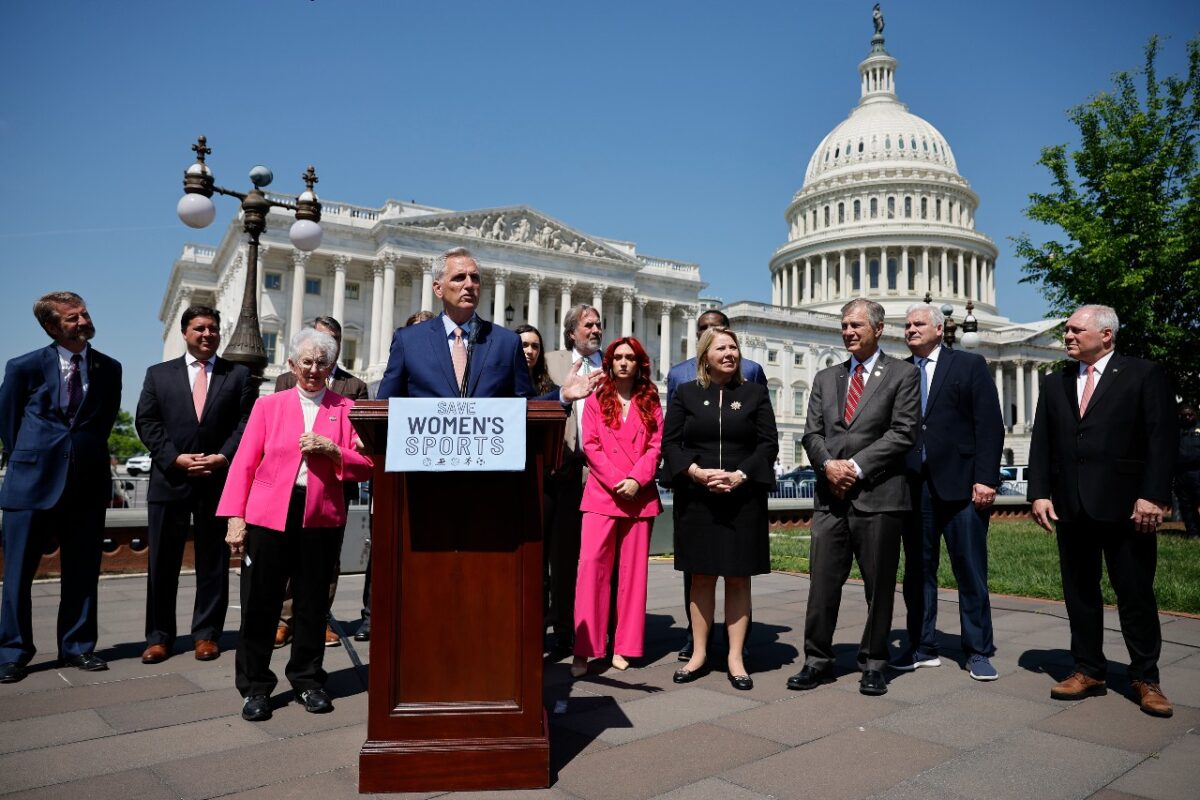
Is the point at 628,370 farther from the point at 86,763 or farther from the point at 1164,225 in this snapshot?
the point at 1164,225

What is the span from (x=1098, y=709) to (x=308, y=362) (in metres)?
5.10

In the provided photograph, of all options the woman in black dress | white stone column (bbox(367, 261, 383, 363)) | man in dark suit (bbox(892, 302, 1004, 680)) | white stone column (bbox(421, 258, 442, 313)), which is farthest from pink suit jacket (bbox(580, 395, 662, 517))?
white stone column (bbox(367, 261, 383, 363))

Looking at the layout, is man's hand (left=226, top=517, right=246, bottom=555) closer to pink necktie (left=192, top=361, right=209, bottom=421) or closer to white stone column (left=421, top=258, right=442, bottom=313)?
pink necktie (left=192, top=361, right=209, bottom=421)

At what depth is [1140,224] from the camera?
2448cm

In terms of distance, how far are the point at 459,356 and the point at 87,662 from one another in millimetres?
3732

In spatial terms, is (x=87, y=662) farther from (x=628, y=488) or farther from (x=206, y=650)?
(x=628, y=488)

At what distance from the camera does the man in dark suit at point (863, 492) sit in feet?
17.6

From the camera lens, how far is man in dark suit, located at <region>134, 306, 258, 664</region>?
6.17 meters

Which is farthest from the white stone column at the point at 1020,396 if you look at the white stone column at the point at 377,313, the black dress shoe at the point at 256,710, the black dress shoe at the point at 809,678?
the black dress shoe at the point at 256,710

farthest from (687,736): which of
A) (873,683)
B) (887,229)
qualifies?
(887,229)

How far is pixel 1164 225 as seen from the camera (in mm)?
24578

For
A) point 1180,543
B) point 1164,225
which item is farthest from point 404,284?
point 1180,543

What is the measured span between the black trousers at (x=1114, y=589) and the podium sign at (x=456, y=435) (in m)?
3.81

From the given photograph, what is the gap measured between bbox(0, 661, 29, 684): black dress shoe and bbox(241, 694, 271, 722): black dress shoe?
2.00 m
